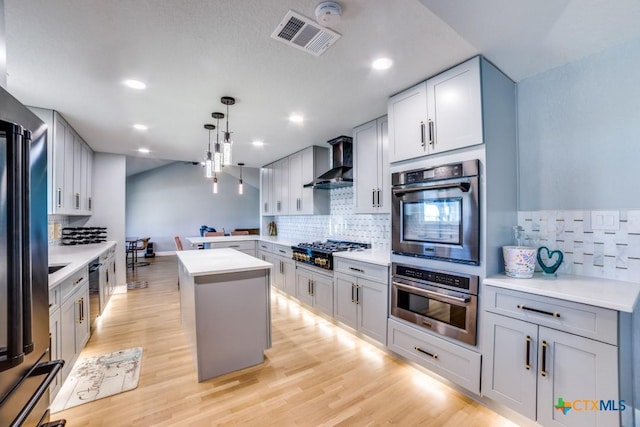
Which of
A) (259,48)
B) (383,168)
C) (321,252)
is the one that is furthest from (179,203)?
(259,48)

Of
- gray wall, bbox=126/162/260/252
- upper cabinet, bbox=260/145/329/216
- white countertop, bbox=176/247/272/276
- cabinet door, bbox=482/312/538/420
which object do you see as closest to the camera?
cabinet door, bbox=482/312/538/420

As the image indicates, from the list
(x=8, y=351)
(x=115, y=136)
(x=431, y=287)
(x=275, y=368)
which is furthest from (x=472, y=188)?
(x=115, y=136)

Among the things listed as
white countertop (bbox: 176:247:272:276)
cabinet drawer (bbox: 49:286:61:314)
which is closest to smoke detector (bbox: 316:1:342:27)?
white countertop (bbox: 176:247:272:276)

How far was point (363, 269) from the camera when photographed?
287cm

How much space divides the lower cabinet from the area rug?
1937 millimetres

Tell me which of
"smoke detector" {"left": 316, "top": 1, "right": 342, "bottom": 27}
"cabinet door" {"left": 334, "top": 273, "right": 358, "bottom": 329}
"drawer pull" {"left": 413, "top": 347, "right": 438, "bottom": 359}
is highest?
"smoke detector" {"left": 316, "top": 1, "right": 342, "bottom": 27}

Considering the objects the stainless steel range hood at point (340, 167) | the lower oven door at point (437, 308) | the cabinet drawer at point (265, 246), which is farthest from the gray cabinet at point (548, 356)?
the cabinet drawer at point (265, 246)

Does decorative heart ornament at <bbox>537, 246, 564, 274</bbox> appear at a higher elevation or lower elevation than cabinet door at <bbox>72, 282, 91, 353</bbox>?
higher

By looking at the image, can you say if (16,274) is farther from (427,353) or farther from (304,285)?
(304,285)

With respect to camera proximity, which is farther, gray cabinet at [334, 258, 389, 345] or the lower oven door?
gray cabinet at [334, 258, 389, 345]

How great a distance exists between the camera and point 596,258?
1890 millimetres

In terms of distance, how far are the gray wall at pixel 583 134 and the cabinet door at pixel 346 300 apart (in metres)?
1.72

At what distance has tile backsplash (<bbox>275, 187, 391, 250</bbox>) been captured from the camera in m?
3.58

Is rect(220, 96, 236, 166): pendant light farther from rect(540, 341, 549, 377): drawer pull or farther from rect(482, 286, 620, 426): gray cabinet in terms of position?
rect(540, 341, 549, 377): drawer pull
